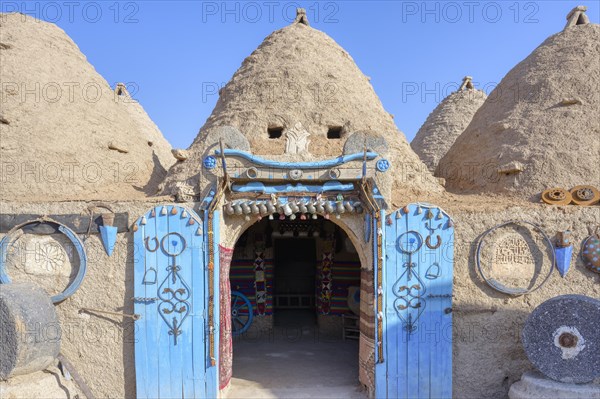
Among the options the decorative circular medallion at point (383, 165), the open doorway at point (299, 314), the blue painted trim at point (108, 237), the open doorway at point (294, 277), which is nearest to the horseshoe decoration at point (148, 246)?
the blue painted trim at point (108, 237)

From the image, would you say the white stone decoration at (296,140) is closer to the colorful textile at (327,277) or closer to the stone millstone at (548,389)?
the colorful textile at (327,277)

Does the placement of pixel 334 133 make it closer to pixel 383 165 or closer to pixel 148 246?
pixel 383 165

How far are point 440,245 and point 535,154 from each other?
331 centimetres

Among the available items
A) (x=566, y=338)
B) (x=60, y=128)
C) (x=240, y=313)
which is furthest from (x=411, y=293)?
(x=60, y=128)

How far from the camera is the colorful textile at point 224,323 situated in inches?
267

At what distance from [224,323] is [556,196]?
5.39m

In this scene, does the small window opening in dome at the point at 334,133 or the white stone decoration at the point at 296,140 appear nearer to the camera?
the white stone decoration at the point at 296,140

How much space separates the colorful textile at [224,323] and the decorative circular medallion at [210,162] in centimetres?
113

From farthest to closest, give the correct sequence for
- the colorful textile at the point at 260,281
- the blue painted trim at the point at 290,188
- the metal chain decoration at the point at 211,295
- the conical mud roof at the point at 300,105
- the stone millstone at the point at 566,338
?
the colorful textile at the point at 260,281 < the conical mud roof at the point at 300,105 < the blue painted trim at the point at 290,188 < the metal chain decoration at the point at 211,295 < the stone millstone at the point at 566,338

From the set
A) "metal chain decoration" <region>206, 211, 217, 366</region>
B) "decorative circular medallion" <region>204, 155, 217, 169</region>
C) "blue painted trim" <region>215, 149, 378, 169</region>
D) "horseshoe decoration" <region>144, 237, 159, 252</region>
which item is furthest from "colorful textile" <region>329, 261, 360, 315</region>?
"horseshoe decoration" <region>144, 237, 159, 252</region>

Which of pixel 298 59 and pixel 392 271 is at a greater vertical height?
pixel 298 59

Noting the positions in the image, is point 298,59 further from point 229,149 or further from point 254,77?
point 229,149

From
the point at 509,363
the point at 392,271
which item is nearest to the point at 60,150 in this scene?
the point at 392,271

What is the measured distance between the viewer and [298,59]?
10.1m
